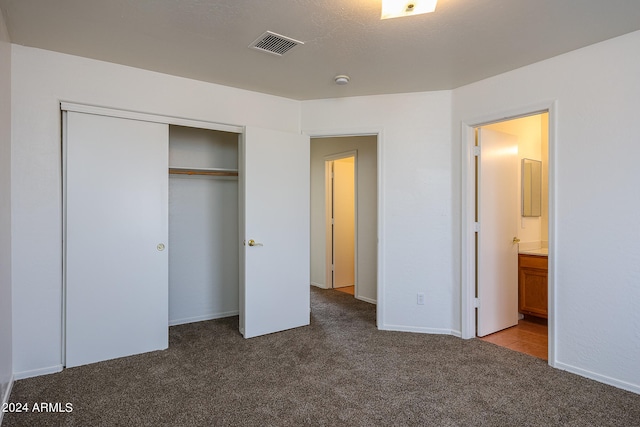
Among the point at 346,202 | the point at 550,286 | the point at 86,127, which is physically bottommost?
the point at 550,286

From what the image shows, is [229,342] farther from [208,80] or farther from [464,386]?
[208,80]

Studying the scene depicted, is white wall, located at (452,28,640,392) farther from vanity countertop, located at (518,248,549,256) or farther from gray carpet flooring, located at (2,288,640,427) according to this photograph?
vanity countertop, located at (518,248,549,256)

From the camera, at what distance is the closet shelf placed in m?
3.79

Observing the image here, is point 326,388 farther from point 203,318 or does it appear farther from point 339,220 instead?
point 339,220

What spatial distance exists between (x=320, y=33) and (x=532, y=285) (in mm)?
3423

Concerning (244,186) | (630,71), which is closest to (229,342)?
(244,186)

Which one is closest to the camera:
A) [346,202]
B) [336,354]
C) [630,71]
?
[630,71]

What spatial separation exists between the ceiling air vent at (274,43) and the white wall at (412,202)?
49.5 inches

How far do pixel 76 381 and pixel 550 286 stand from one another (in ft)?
11.8

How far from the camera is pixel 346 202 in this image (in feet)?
19.4

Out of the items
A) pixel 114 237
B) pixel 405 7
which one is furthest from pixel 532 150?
pixel 114 237

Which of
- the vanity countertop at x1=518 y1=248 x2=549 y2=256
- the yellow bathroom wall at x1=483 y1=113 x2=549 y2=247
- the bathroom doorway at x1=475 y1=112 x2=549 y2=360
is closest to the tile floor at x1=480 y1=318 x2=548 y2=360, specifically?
the bathroom doorway at x1=475 y1=112 x2=549 y2=360

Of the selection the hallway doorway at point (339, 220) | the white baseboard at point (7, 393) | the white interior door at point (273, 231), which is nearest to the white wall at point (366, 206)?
the hallway doorway at point (339, 220)

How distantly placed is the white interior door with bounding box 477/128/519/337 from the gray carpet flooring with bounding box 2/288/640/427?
1.60 ft
